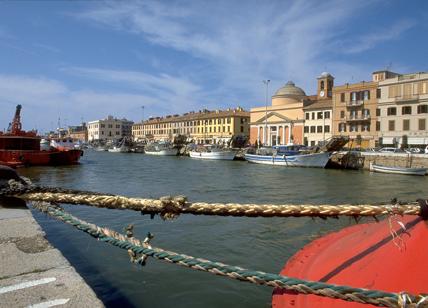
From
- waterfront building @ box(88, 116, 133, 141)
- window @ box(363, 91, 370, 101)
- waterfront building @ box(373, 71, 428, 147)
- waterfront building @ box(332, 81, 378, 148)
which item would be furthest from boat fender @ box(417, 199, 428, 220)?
waterfront building @ box(88, 116, 133, 141)

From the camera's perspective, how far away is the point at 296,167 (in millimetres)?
47594

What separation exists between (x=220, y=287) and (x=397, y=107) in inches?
2315

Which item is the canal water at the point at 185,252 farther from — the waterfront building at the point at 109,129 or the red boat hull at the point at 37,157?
the waterfront building at the point at 109,129

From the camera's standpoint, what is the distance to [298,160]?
158 feet

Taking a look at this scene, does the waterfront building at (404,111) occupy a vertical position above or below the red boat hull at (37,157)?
above

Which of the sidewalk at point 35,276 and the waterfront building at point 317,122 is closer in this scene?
the sidewalk at point 35,276

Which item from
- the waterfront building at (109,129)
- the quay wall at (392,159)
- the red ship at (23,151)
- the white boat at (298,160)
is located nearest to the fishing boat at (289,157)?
the white boat at (298,160)

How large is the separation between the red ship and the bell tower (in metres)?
56.6

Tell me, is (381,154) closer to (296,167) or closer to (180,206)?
(296,167)

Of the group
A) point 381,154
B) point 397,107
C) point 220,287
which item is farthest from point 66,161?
point 397,107

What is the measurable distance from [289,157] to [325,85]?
3786cm

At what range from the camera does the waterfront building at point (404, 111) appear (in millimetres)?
54188

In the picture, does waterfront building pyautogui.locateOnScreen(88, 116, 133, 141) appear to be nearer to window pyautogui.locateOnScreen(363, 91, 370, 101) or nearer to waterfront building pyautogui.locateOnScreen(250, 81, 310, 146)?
waterfront building pyautogui.locateOnScreen(250, 81, 310, 146)

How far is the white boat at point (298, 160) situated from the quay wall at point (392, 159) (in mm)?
2513
